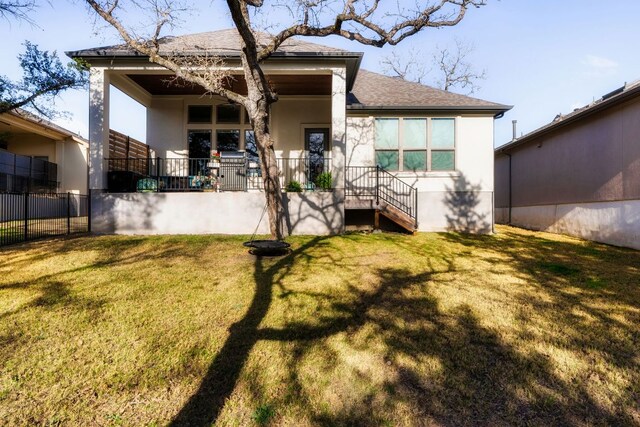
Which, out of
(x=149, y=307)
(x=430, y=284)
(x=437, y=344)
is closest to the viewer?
(x=437, y=344)

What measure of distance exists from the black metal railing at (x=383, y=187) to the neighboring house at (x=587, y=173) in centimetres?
509

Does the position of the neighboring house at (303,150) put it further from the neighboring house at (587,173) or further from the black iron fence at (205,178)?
the neighboring house at (587,173)

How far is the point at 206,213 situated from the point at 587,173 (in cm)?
1114

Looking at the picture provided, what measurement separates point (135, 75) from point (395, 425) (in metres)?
10.9

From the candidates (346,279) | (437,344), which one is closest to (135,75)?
(346,279)

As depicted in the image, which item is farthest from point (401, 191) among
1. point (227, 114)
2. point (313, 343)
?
point (313, 343)

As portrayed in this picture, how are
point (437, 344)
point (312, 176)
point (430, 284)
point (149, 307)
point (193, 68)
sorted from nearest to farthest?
point (437, 344)
point (149, 307)
point (430, 284)
point (193, 68)
point (312, 176)

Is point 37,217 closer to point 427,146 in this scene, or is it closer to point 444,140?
point 427,146

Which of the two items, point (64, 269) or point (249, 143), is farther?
point (249, 143)

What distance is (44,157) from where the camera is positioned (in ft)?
49.2

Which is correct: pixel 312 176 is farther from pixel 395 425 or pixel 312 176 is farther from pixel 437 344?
pixel 395 425

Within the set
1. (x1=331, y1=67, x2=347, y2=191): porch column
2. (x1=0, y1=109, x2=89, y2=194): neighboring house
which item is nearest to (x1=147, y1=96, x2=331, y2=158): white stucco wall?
(x1=331, y1=67, x2=347, y2=191): porch column

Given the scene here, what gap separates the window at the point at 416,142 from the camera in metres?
10.4

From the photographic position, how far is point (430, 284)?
5.33 metres
